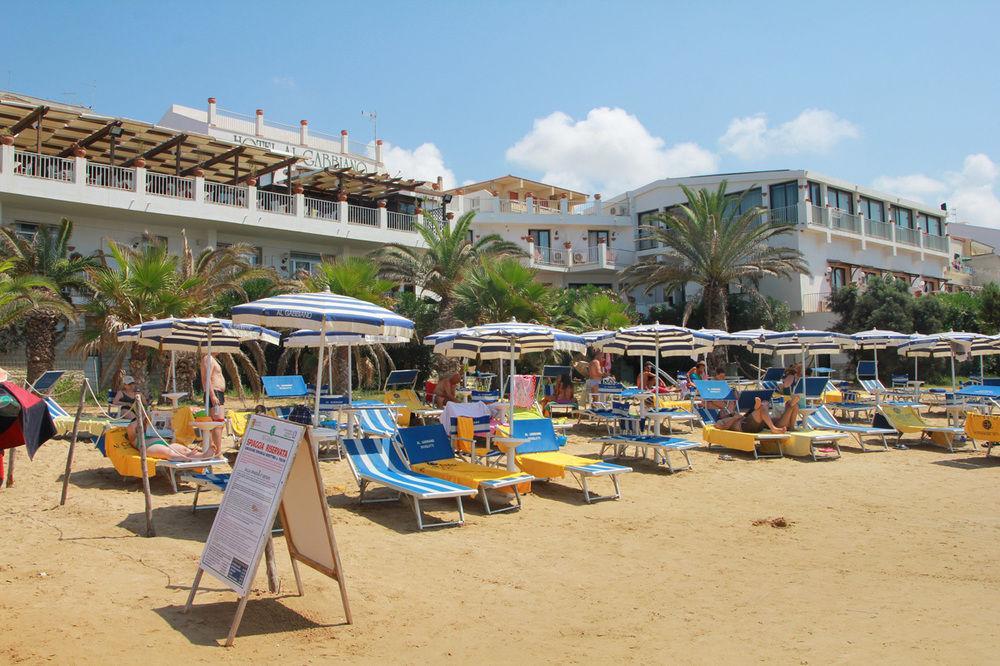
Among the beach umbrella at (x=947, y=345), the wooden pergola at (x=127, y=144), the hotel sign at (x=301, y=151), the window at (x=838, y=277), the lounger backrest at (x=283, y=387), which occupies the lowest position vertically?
the lounger backrest at (x=283, y=387)

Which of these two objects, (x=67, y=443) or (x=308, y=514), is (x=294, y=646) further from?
(x=67, y=443)

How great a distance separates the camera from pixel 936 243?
43188 millimetres

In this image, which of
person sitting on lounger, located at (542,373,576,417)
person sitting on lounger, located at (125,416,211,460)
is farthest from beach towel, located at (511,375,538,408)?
person sitting on lounger, located at (125,416,211,460)

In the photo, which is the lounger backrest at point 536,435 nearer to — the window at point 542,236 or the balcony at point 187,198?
the balcony at point 187,198

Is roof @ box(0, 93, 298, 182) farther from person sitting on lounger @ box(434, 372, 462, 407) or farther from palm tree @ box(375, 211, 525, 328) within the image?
person sitting on lounger @ box(434, 372, 462, 407)

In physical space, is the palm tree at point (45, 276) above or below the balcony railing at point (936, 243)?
below

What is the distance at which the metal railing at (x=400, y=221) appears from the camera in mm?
30188

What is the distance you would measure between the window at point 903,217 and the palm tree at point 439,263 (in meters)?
26.8

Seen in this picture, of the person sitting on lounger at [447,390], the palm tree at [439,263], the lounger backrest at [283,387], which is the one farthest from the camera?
the palm tree at [439,263]

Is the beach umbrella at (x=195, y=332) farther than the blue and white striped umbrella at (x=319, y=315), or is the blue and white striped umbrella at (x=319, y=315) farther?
the beach umbrella at (x=195, y=332)

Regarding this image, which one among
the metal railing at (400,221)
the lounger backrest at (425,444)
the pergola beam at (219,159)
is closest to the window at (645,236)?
the metal railing at (400,221)

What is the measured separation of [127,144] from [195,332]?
18.2 metres

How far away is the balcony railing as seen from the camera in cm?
4246

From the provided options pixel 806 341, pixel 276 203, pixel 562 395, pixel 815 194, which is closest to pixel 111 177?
pixel 276 203
